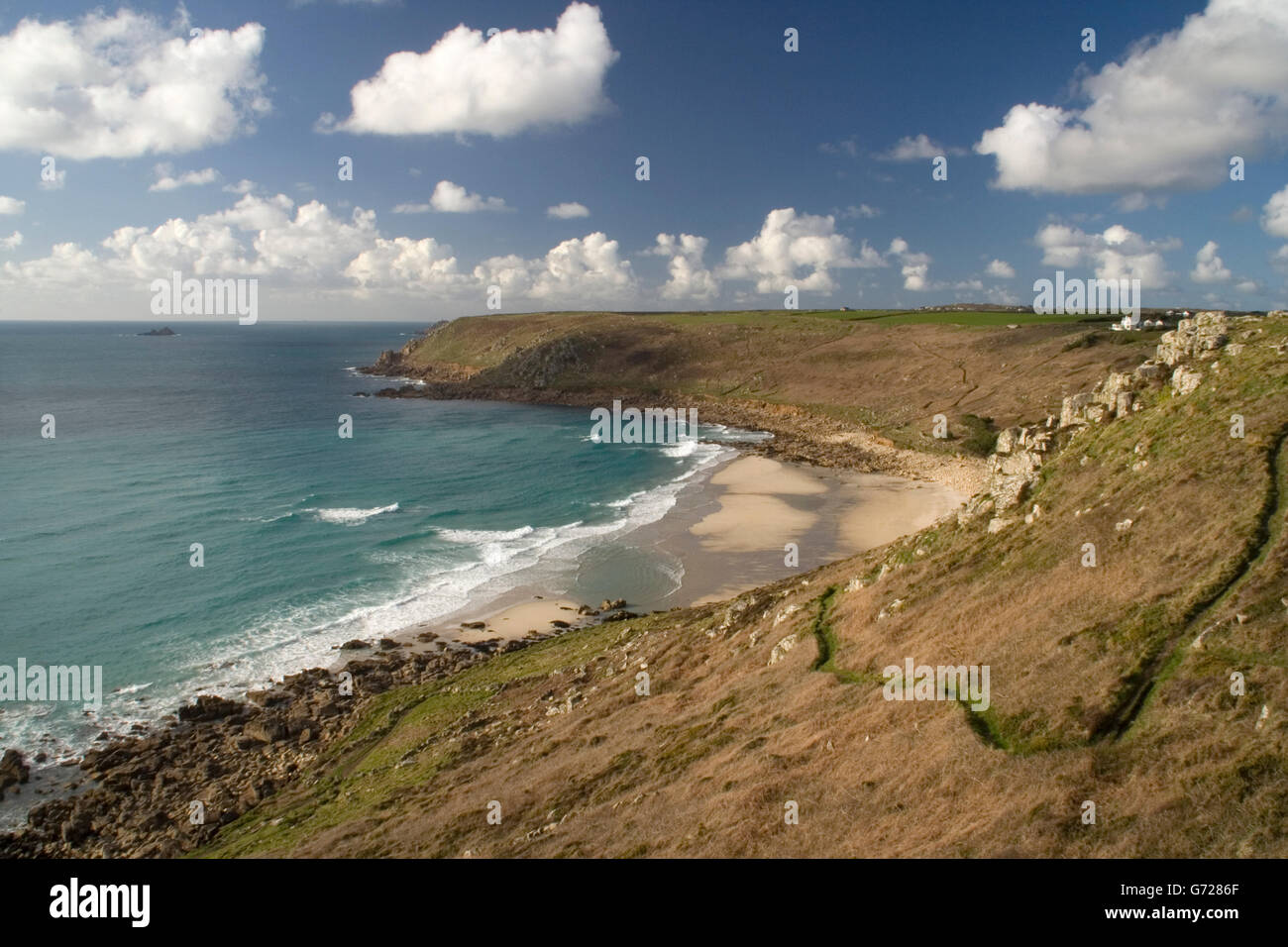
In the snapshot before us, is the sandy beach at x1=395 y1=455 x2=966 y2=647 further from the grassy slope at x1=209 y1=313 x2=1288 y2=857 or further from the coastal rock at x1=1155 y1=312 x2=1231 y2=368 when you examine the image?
the coastal rock at x1=1155 y1=312 x2=1231 y2=368

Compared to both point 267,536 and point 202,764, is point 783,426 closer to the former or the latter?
point 267,536

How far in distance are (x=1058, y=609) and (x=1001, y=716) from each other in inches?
181

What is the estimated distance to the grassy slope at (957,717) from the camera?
1352 centimetres

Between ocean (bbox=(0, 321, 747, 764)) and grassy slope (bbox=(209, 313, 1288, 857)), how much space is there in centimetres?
1359

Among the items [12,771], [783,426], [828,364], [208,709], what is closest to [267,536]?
[208,709]

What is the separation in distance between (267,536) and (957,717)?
168 feet

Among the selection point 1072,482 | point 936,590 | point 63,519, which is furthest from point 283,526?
point 1072,482

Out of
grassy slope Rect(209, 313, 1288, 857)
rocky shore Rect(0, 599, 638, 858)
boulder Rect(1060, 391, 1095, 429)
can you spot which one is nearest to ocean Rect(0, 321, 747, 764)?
rocky shore Rect(0, 599, 638, 858)

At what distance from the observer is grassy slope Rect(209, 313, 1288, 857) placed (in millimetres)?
13523

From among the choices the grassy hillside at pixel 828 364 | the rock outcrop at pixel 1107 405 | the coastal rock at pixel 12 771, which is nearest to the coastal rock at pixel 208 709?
the coastal rock at pixel 12 771

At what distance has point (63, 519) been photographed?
56250 mm

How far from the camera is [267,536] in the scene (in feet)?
176
